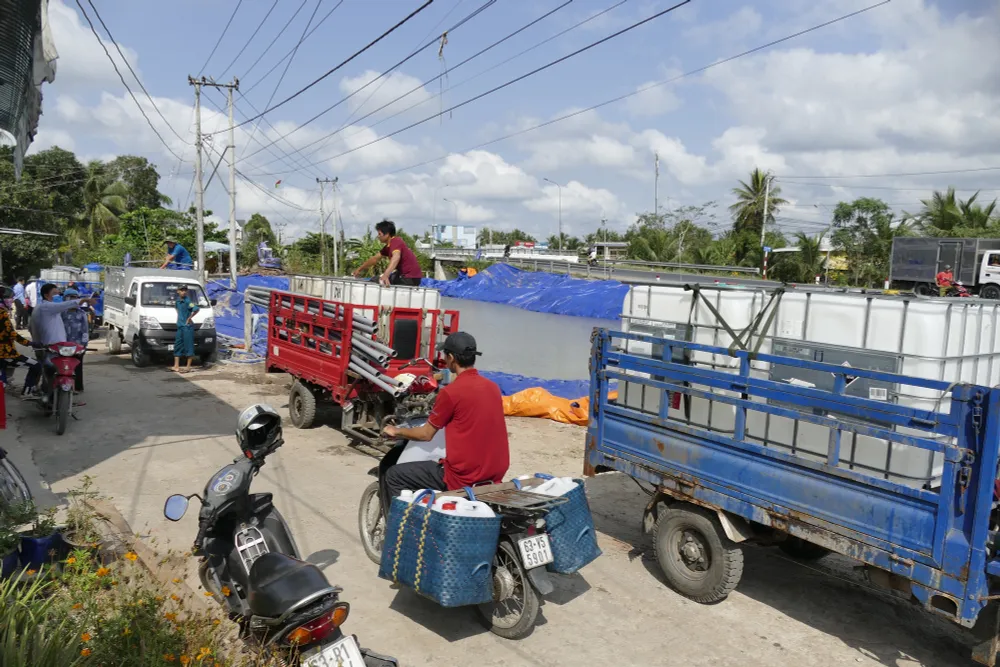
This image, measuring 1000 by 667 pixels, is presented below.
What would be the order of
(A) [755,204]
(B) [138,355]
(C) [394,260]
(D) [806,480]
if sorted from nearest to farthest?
(D) [806,480] → (C) [394,260] → (B) [138,355] → (A) [755,204]

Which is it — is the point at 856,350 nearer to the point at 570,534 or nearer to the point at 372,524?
the point at 570,534

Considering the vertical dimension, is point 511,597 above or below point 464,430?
below

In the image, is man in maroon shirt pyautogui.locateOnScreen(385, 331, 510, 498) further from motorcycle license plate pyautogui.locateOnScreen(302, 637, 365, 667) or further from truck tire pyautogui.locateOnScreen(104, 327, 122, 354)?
truck tire pyautogui.locateOnScreen(104, 327, 122, 354)

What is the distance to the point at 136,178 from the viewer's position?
53.1 meters

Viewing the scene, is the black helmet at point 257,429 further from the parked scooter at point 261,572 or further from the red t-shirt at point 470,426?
the red t-shirt at point 470,426

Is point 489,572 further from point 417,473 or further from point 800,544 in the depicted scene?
point 800,544

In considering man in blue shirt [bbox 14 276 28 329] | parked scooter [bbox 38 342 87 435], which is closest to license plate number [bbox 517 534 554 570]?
parked scooter [bbox 38 342 87 435]

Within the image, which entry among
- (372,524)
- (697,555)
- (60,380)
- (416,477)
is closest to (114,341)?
(60,380)

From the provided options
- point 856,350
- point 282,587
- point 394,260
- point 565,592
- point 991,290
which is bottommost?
point 565,592

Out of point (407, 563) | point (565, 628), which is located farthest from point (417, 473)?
point (565, 628)

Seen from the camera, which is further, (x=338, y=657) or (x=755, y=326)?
(x=755, y=326)

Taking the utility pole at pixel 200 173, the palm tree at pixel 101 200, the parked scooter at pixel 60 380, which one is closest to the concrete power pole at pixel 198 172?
the utility pole at pixel 200 173

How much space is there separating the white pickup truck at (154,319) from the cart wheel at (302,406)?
571cm

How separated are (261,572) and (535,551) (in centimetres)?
160
